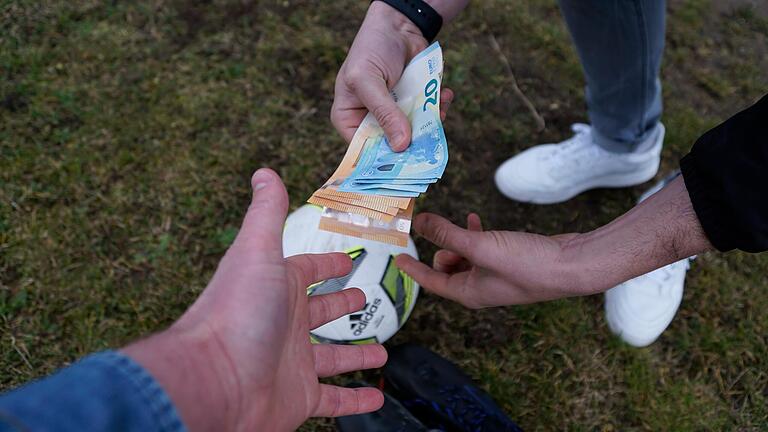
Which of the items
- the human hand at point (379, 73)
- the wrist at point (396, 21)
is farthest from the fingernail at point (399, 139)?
the wrist at point (396, 21)

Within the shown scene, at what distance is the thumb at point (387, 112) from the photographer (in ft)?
4.41

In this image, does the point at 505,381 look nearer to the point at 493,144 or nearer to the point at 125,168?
the point at 493,144

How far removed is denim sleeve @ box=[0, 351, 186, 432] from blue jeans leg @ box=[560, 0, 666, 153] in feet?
5.03

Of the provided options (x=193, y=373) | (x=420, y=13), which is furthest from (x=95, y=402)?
(x=420, y=13)

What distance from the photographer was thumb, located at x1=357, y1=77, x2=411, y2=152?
134 centimetres

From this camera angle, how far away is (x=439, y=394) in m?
1.80

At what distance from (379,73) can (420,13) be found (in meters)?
0.25

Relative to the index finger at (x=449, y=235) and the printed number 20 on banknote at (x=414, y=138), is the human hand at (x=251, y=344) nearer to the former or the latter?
the printed number 20 on banknote at (x=414, y=138)

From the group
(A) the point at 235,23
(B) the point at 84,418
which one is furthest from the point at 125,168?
(B) the point at 84,418

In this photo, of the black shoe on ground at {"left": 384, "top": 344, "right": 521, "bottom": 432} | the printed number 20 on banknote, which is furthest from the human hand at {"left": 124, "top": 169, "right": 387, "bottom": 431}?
the black shoe on ground at {"left": 384, "top": 344, "right": 521, "bottom": 432}

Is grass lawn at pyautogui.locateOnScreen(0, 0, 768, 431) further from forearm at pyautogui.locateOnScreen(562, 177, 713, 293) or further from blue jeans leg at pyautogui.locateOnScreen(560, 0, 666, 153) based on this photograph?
forearm at pyautogui.locateOnScreen(562, 177, 713, 293)

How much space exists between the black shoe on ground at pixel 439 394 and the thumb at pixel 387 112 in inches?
33.0

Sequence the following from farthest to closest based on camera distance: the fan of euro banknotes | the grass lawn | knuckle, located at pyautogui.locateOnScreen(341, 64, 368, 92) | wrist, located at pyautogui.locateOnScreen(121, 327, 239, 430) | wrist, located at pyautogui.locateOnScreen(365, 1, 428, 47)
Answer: the grass lawn, wrist, located at pyautogui.locateOnScreen(365, 1, 428, 47), knuckle, located at pyautogui.locateOnScreen(341, 64, 368, 92), the fan of euro banknotes, wrist, located at pyautogui.locateOnScreen(121, 327, 239, 430)

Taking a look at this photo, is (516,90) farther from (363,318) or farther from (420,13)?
(363,318)
